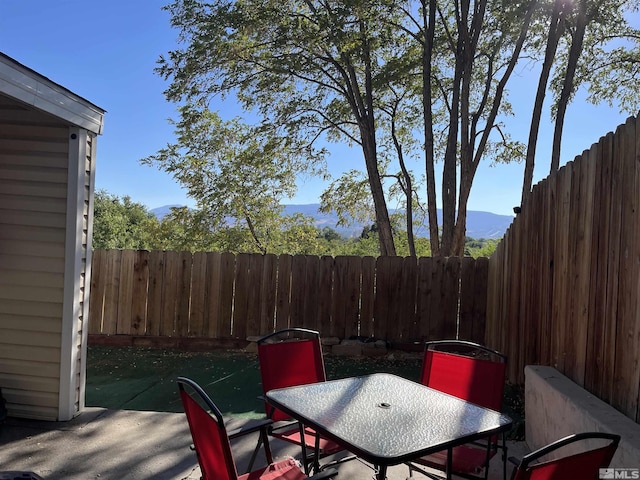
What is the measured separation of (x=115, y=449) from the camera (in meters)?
3.04

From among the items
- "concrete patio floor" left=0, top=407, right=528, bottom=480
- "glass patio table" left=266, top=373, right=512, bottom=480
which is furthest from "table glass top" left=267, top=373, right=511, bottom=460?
"concrete patio floor" left=0, top=407, right=528, bottom=480

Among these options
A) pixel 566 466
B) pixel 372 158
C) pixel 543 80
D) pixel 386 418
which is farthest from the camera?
pixel 372 158

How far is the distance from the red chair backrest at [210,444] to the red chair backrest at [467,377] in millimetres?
1590

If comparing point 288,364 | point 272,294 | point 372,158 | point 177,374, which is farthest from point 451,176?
point 288,364

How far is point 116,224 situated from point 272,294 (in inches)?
663

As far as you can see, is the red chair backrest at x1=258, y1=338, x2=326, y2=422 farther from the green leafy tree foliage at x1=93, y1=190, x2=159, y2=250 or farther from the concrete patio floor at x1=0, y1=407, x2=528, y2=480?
the green leafy tree foliage at x1=93, y1=190, x2=159, y2=250

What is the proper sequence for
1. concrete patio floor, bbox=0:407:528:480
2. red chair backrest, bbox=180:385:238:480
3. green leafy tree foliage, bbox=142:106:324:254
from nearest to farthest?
1. red chair backrest, bbox=180:385:238:480
2. concrete patio floor, bbox=0:407:528:480
3. green leafy tree foliage, bbox=142:106:324:254

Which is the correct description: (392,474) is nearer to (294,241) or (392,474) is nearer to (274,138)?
(274,138)

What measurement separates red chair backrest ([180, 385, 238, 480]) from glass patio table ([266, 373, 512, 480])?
429 mm

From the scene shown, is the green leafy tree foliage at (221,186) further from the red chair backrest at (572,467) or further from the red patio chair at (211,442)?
the red chair backrest at (572,467)

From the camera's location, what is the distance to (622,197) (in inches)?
91.9

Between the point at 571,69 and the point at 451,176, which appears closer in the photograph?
the point at 571,69

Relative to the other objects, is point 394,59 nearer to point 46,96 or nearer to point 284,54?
point 284,54

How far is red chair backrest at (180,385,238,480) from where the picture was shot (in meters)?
1.56
